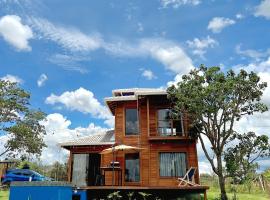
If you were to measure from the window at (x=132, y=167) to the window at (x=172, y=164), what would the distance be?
4.54 ft

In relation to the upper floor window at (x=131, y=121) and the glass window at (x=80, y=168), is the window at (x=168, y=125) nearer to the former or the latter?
the upper floor window at (x=131, y=121)

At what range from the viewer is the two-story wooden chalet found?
18219 mm

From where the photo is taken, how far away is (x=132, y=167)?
1866 cm

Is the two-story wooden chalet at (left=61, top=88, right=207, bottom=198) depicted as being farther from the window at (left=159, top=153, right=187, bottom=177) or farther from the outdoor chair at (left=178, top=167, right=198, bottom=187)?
the outdoor chair at (left=178, top=167, right=198, bottom=187)

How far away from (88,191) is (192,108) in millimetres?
7159

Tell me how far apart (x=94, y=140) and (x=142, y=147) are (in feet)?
10.6

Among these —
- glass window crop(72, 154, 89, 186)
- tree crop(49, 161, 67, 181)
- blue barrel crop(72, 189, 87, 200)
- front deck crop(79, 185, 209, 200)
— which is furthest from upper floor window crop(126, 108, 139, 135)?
tree crop(49, 161, 67, 181)

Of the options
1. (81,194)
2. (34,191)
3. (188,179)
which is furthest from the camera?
(188,179)

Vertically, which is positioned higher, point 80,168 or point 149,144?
point 149,144

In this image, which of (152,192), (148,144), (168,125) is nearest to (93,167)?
(148,144)

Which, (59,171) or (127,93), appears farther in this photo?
(59,171)

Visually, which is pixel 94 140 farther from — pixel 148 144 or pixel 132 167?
pixel 148 144

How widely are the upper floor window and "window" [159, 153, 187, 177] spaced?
2.32 meters

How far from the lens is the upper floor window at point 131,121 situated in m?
19.6
